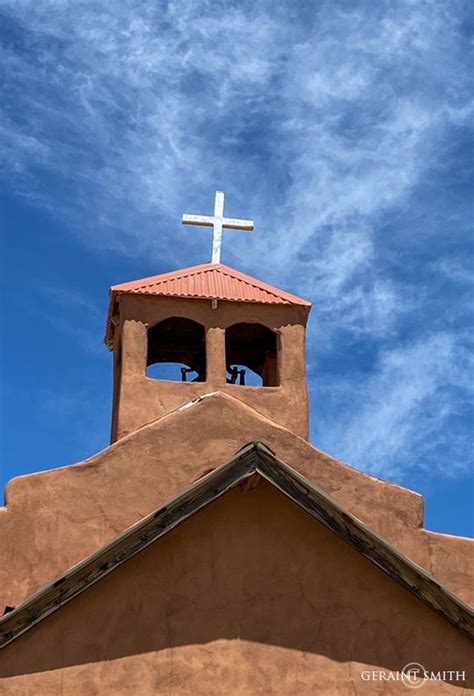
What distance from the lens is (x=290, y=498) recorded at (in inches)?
362

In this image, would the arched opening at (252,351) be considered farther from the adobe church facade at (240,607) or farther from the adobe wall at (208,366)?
the adobe church facade at (240,607)

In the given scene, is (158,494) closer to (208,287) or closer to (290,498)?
(290,498)

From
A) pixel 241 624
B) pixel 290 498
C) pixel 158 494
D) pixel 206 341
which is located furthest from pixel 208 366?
pixel 241 624

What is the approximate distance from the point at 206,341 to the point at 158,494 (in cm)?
333

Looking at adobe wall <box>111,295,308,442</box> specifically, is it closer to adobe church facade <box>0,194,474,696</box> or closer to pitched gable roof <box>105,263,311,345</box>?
pitched gable roof <box>105,263,311,345</box>

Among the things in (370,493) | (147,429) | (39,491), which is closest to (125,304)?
(147,429)

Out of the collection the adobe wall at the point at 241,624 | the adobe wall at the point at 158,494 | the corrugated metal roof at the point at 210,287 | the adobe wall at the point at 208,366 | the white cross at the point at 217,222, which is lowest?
the adobe wall at the point at 241,624

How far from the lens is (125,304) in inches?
571

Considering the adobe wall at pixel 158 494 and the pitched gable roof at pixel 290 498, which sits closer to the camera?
the pitched gable roof at pixel 290 498

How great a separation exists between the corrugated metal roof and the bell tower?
0.02 m

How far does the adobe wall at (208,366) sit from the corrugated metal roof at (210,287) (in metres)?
0.12

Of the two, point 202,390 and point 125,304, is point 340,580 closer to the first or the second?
point 202,390

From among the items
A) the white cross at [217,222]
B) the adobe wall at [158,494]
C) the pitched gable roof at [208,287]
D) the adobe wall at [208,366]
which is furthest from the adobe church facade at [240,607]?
the white cross at [217,222]

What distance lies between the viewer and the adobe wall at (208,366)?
44.8 feet
